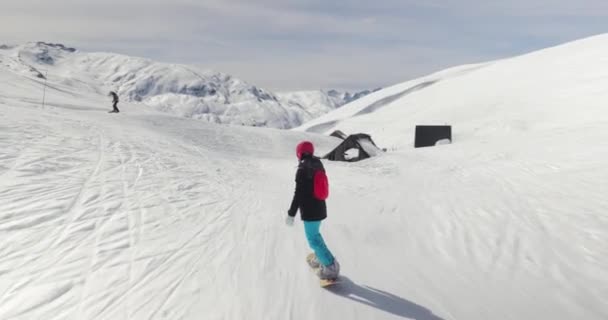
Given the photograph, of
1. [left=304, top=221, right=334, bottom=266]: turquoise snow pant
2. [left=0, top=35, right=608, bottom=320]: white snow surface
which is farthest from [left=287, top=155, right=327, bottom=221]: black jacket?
[left=0, top=35, right=608, bottom=320]: white snow surface

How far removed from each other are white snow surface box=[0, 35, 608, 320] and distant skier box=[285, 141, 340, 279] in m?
0.38

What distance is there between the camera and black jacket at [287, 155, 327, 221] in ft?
15.9

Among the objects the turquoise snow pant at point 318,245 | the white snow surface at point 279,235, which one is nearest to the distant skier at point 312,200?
the turquoise snow pant at point 318,245

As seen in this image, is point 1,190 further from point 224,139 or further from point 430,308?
point 224,139

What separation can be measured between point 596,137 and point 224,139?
20.3m

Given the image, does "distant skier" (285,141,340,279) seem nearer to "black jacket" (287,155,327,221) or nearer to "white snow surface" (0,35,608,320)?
"black jacket" (287,155,327,221)

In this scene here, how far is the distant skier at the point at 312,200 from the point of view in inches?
190

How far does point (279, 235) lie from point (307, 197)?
89.6 inches

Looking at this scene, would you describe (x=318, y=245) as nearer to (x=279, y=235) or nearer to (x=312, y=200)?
(x=312, y=200)

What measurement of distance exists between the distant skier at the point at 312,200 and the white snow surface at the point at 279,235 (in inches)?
14.8

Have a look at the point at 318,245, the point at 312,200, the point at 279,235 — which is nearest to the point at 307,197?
the point at 312,200

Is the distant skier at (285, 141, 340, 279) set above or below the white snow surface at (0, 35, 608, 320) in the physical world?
above

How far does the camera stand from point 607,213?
7668 mm

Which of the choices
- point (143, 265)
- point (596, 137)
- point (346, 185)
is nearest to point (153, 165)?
point (346, 185)
